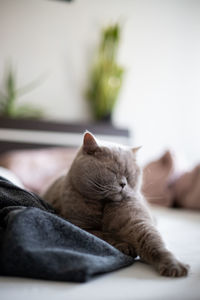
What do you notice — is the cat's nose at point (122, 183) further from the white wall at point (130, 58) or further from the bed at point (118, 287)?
the white wall at point (130, 58)

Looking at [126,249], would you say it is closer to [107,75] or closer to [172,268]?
[172,268]

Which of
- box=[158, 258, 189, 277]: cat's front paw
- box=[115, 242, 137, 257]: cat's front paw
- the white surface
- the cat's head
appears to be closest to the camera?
the white surface

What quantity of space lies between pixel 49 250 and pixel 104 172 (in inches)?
13.8

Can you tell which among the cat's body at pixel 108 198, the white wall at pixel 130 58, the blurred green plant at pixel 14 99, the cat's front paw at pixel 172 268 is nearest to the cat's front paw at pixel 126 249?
the cat's body at pixel 108 198

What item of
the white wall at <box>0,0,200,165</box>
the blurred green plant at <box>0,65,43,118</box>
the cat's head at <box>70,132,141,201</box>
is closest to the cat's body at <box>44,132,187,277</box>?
the cat's head at <box>70,132,141,201</box>

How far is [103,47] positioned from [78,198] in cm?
215

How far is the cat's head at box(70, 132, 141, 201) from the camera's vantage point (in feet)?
3.23

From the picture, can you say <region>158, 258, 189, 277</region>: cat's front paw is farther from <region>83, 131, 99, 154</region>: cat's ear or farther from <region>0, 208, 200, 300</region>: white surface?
<region>83, 131, 99, 154</region>: cat's ear

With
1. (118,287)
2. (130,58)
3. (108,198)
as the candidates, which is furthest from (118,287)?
(130,58)

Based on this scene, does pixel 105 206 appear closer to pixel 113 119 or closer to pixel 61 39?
pixel 113 119

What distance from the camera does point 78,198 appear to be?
1.03 meters

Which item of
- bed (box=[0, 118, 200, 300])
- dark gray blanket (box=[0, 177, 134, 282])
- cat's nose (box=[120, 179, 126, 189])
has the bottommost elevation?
bed (box=[0, 118, 200, 300])

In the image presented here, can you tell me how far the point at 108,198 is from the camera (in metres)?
1.01

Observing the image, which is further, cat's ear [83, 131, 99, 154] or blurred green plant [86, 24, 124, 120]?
blurred green plant [86, 24, 124, 120]
